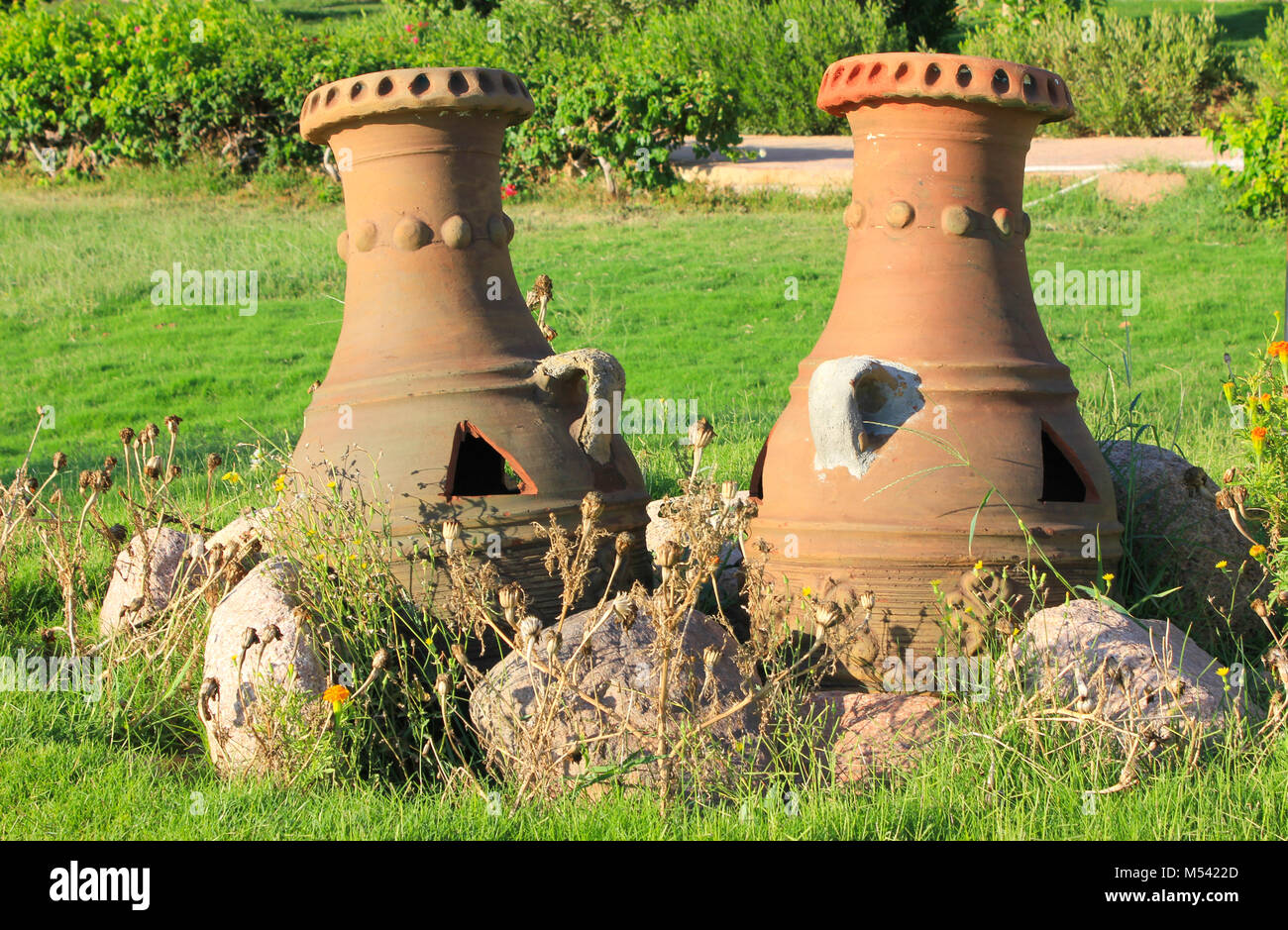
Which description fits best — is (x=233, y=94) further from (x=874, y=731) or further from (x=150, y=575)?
(x=874, y=731)

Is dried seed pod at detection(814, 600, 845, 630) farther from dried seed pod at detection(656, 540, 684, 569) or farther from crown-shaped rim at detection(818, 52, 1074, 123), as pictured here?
crown-shaped rim at detection(818, 52, 1074, 123)

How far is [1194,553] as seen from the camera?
3918mm

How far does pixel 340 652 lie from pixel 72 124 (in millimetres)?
15124

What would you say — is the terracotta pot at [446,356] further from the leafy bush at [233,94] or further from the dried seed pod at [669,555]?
the leafy bush at [233,94]

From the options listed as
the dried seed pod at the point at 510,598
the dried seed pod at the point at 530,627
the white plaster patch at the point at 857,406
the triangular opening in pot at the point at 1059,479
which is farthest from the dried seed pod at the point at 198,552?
the triangular opening in pot at the point at 1059,479

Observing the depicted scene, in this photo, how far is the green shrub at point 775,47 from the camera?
63.4ft

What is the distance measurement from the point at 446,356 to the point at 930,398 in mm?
1414

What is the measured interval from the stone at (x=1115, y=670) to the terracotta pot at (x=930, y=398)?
0.17 meters

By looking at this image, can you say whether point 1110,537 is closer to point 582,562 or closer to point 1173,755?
point 1173,755

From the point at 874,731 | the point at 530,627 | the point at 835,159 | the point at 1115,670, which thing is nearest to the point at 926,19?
the point at 835,159

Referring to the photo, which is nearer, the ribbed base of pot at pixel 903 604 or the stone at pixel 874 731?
the stone at pixel 874 731

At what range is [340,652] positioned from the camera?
11.0ft

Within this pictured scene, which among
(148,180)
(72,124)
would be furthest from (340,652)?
(72,124)

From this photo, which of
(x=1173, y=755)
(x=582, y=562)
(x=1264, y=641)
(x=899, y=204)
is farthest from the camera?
(x=1264, y=641)
